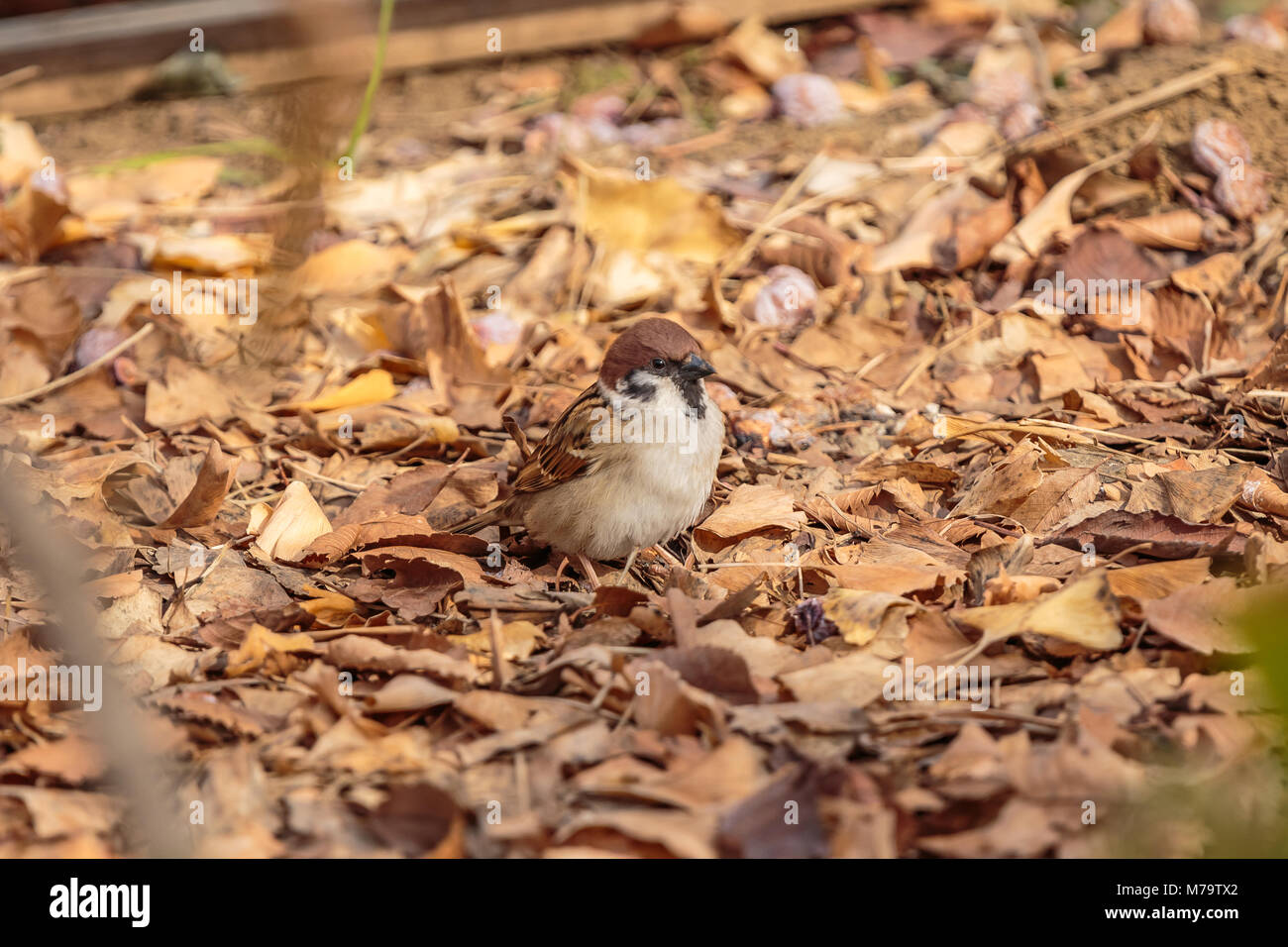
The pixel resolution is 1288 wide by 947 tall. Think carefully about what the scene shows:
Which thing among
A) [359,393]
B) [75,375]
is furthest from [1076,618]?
[75,375]

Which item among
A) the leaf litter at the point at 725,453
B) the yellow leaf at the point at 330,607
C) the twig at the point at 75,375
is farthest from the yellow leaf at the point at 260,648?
the twig at the point at 75,375

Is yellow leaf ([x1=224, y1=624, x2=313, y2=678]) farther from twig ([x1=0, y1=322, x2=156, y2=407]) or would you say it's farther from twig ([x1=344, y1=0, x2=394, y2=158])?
twig ([x1=344, y1=0, x2=394, y2=158])

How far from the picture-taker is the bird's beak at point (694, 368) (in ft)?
13.5

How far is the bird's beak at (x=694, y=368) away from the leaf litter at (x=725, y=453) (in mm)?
455

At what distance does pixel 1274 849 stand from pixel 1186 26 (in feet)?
18.6

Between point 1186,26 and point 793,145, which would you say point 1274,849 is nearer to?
point 793,145

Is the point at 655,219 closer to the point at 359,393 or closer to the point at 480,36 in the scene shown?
the point at 359,393

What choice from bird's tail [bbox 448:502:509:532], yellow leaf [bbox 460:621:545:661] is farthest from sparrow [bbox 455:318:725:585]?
yellow leaf [bbox 460:621:545:661]

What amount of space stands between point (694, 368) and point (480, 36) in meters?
4.46

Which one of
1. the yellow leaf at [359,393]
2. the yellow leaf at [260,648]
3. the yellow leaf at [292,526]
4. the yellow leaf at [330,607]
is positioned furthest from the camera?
the yellow leaf at [359,393]

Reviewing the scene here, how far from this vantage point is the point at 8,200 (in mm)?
5969

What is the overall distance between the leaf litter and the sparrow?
0.21 meters

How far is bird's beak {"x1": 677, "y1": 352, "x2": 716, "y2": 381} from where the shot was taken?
4.10 m

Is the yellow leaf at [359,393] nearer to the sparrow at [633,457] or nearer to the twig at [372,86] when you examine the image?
the sparrow at [633,457]
